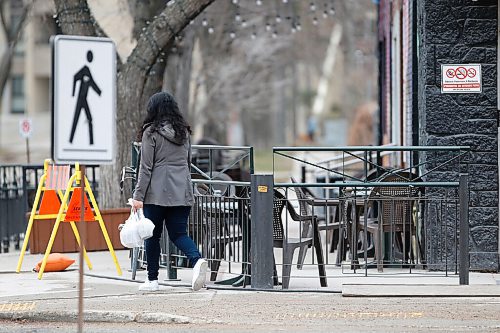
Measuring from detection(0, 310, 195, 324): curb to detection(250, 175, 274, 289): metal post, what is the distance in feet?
5.66

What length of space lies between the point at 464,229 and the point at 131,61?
644 centimetres

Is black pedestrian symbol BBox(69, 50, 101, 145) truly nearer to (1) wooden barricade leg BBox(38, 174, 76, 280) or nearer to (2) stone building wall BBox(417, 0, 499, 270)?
(1) wooden barricade leg BBox(38, 174, 76, 280)

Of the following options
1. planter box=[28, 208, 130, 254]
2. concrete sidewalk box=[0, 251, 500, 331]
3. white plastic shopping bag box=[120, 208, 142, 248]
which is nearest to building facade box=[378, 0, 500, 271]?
concrete sidewalk box=[0, 251, 500, 331]

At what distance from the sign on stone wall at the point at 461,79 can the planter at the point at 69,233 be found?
4.72 m

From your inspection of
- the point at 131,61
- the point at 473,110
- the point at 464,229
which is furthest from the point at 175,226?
the point at 131,61

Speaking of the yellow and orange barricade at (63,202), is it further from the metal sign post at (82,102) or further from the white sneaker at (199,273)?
the metal sign post at (82,102)

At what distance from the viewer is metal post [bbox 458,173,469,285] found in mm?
11250

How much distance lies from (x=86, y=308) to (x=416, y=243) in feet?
12.7

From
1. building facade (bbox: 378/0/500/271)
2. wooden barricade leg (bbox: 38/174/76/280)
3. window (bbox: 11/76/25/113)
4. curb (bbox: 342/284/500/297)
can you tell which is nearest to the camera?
curb (bbox: 342/284/500/297)

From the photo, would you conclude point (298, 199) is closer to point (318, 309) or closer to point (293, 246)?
point (293, 246)

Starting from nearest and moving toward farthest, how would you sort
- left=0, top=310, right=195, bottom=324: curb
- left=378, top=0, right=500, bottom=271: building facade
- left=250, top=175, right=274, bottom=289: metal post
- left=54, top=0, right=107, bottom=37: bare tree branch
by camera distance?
left=0, top=310, right=195, bottom=324: curb
left=250, top=175, right=274, bottom=289: metal post
left=378, top=0, right=500, bottom=271: building facade
left=54, top=0, right=107, bottom=37: bare tree branch

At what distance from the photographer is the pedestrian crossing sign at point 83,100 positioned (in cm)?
817

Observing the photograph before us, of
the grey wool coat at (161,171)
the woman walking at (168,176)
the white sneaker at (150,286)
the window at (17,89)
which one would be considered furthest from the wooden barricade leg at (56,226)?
the window at (17,89)

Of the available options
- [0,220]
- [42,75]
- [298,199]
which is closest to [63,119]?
[298,199]
